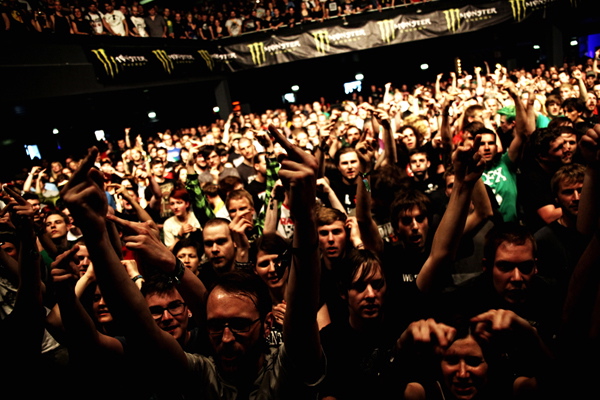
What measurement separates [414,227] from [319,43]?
40.3 feet

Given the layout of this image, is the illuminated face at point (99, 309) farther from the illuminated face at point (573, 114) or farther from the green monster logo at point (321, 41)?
the green monster logo at point (321, 41)

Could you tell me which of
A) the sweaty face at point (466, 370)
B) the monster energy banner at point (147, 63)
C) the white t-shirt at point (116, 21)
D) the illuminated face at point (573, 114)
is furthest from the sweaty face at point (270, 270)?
the white t-shirt at point (116, 21)

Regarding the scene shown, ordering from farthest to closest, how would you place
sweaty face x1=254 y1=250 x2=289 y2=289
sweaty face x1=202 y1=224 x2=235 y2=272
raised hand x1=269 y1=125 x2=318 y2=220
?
sweaty face x1=202 y1=224 x2=235 y2=272
sweaty face x1=254 y1=250 x2=289 y2=289
raised hand x1=269 y1=125 x2=318 y2=220

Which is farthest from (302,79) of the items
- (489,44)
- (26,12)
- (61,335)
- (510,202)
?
(61,335)

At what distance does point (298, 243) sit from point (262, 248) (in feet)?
3.98

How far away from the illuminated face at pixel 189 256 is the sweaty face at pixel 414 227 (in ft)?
4.92

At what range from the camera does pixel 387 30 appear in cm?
1301

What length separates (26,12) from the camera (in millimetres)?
8516

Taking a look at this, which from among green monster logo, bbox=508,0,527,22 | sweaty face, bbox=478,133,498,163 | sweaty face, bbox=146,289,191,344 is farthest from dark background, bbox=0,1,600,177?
sweaty face, bbox=478,133,498,163

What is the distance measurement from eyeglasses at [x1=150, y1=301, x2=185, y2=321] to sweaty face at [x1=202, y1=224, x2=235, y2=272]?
2.36ft

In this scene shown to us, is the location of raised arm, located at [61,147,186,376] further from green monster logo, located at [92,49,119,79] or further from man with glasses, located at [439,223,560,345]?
green monster logo, located at [92,49,119,79]

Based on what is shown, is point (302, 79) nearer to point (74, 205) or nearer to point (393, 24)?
point (393, 24)

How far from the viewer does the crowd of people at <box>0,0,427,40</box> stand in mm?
8859

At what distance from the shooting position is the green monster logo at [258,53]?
13.9m
